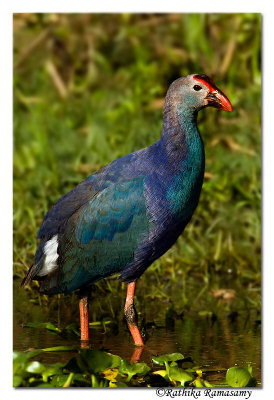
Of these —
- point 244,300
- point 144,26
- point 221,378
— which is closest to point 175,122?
point 221,378

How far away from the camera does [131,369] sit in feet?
10.8

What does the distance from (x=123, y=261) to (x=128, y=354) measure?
396 millimetres

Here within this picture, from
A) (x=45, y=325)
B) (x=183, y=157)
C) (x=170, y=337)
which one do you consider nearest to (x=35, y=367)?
(x=45, y=325)

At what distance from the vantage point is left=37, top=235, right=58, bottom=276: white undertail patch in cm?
370

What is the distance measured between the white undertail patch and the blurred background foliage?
501 millimetres

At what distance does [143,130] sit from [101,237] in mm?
2063

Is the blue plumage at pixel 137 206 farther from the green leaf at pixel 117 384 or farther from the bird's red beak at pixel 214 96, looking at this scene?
the green leaf at pixel 117 384

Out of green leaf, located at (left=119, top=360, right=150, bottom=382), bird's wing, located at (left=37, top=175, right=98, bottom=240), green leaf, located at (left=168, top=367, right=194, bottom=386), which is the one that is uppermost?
bird's wing, located at (left=37, top=175, right=98, bottom=240)

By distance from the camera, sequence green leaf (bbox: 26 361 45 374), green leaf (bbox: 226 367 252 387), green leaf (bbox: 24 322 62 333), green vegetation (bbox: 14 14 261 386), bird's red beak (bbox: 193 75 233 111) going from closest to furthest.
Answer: green leaf (bbox: 26 361 45 374), green leaf (bbox: 226 367 252 387), bird's red beak (bbox: 193 75 233 111), green leaf (bbox: 24 322 62 333), green vegetation (bbox: 14 14 261 386)

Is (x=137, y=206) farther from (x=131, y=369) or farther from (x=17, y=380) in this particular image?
(x=17, y=380)

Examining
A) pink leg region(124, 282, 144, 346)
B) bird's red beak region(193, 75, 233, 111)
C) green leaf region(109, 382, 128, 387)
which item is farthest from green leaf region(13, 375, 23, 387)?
bird's red beak region(193, 75, 233, 111)

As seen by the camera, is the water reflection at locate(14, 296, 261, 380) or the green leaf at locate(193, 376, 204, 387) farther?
the water reflection at locate(14, 296, 261, 380)

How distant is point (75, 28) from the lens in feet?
20.4

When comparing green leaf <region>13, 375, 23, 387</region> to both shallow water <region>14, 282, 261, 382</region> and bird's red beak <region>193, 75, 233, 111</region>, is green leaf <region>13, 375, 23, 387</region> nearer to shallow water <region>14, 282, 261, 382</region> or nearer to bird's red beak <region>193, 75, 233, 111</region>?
shallow water <region>14, 282, 261, 382</region>
